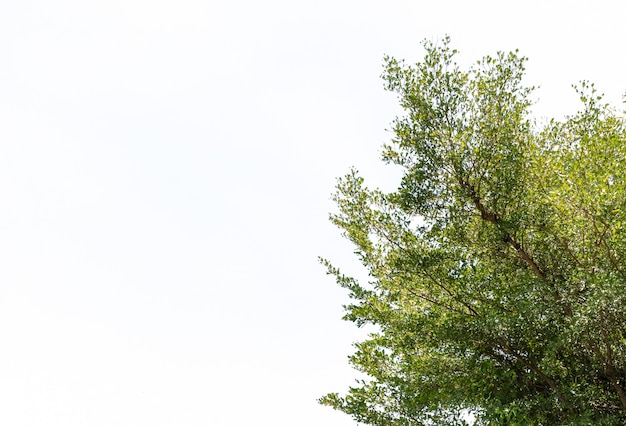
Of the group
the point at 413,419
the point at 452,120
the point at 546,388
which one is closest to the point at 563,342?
the point at 546,388

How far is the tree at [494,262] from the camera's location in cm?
953

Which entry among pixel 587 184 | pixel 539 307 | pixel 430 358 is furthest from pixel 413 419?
pixel 587 184

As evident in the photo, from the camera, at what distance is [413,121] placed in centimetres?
1212

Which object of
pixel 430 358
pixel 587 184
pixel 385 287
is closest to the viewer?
pixel 587 184

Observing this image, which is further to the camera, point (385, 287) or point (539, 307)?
point (385, 287)

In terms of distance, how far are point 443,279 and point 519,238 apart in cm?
184

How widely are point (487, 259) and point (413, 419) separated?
13.4 feet

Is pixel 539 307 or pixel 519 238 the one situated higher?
pixel 519 238

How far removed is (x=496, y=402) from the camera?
982 centimetres

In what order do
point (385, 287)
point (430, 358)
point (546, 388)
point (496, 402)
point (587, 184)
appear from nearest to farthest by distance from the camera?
point (587, 184) → point (496, 402) → point (546, 388) → point (430, 358) → point (385, 287)

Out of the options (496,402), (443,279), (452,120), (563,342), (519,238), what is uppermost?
(452,120)

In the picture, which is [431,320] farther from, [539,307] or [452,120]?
[452,120]

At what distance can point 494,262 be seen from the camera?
11633mm

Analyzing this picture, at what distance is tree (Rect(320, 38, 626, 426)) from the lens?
953 centimetres
